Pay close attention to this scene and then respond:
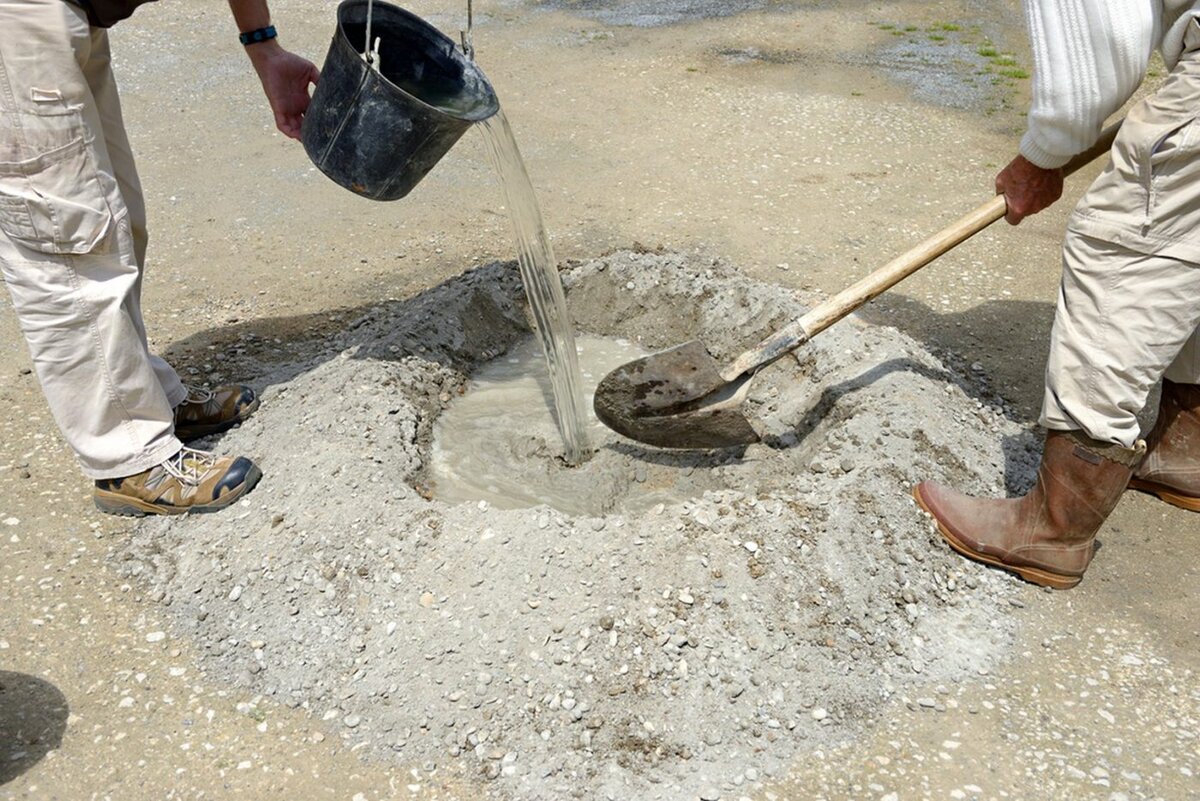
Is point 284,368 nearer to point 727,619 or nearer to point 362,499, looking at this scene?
point 362,499

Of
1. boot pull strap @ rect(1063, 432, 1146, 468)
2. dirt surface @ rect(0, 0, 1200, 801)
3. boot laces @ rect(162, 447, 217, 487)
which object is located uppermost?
boot pull strap @ rect(1063, 432, 1146, 468)

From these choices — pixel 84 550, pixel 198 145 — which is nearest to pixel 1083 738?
pixel 84 550

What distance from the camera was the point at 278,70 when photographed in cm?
339

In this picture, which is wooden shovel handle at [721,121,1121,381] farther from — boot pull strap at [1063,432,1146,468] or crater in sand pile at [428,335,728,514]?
boot pull strap at [1063,432,1146,468]

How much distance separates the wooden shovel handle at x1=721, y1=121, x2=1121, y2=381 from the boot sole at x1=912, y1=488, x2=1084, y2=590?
677 millimetres

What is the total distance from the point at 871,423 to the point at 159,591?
232 cm

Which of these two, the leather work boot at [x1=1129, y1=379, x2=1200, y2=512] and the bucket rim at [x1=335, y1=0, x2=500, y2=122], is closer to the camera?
the bucket rim at [x1=335, y1=0, x2=500, y2=122]

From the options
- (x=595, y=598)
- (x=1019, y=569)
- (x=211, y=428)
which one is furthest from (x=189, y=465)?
(x=1019, y=569)

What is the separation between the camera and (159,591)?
3.09 m

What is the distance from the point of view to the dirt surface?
102 inches

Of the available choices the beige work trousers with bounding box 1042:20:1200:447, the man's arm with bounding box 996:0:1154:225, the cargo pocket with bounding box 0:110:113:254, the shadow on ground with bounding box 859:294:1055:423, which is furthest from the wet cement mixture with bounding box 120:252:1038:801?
the man's arm with bounding box 996:0:1154:225

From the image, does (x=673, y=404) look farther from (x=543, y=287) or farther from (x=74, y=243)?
(x=74, y=243)

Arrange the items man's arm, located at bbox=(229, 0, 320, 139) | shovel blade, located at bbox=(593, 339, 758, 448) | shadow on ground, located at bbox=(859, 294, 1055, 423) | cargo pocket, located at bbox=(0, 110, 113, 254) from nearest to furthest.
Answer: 1. cargo pocket, located at bbox=(0, 110, 113, 254)
2. man's arm, located at bbox=(229, 0, 320, 139)
3. shovel blade, located at bbox=(593, 339, 758, 448)
4. shadow on ground, located at bbox=(859, 294, 1055, 423)

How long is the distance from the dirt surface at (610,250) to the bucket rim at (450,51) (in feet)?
3.85
